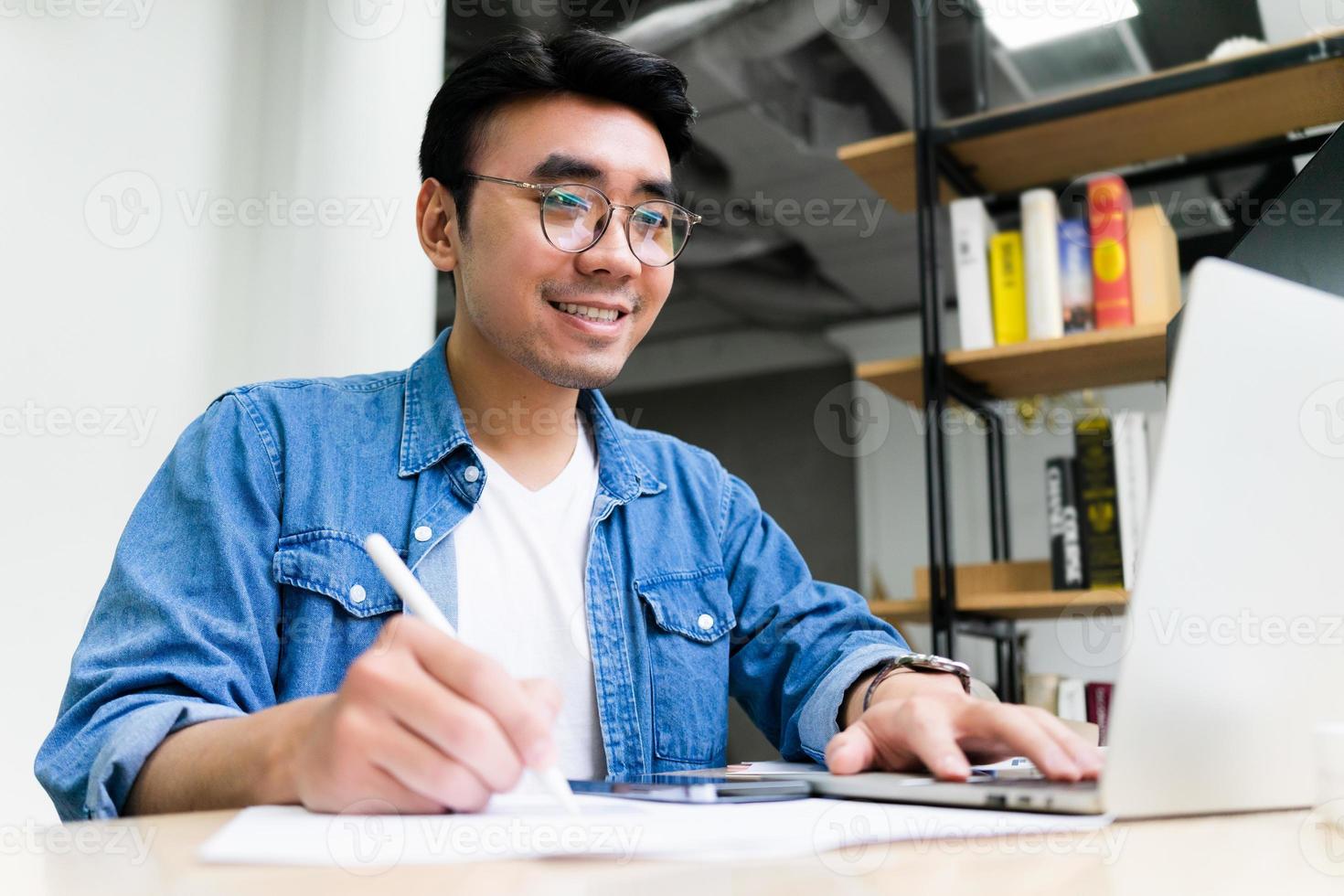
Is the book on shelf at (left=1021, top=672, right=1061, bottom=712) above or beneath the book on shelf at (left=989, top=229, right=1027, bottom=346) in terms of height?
beneath

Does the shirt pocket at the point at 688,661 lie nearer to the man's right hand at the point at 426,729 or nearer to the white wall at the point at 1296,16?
the man's right hand at the point at 426,729

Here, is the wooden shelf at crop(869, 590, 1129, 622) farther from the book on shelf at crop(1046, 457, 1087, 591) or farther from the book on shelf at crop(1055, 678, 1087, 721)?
the book on shelf at crop(1055, 678, 1087, 721)

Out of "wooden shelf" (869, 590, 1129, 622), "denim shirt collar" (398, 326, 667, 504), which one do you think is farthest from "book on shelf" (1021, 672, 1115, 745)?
"denim shirt collar" (398, 326, 667, 504)

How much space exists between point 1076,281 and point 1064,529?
1.72ft

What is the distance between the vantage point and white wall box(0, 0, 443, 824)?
1.50m

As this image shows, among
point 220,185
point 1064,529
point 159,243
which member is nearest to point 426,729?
point 159,243

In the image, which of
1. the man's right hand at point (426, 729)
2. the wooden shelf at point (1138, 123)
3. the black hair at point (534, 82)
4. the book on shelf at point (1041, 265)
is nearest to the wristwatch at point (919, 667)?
the man's right hand at point (426, 729)

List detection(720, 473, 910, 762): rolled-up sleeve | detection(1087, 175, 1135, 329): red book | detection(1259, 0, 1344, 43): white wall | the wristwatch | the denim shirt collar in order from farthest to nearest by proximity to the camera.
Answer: detection(1259, 0, 1344, 43): white wall
detection(1087, 175, 1135, 329): red book
the denim shirt collar
detection(720, 473, 910, 762): rolled-up sleeve
the wristwatch

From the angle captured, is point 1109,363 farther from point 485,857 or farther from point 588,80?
point 485,857

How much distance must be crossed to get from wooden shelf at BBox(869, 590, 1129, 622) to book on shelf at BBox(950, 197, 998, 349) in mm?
539

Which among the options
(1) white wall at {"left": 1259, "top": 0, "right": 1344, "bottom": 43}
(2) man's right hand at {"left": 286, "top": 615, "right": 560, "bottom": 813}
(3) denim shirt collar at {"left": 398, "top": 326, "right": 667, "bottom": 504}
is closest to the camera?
(2) man's right hand at {"left": 286, "top": 615, "right": 560, "bottom": 813}

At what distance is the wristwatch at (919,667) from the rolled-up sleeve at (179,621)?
0.53m

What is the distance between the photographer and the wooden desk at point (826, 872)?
0.38 metres

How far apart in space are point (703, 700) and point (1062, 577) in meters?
1.23
